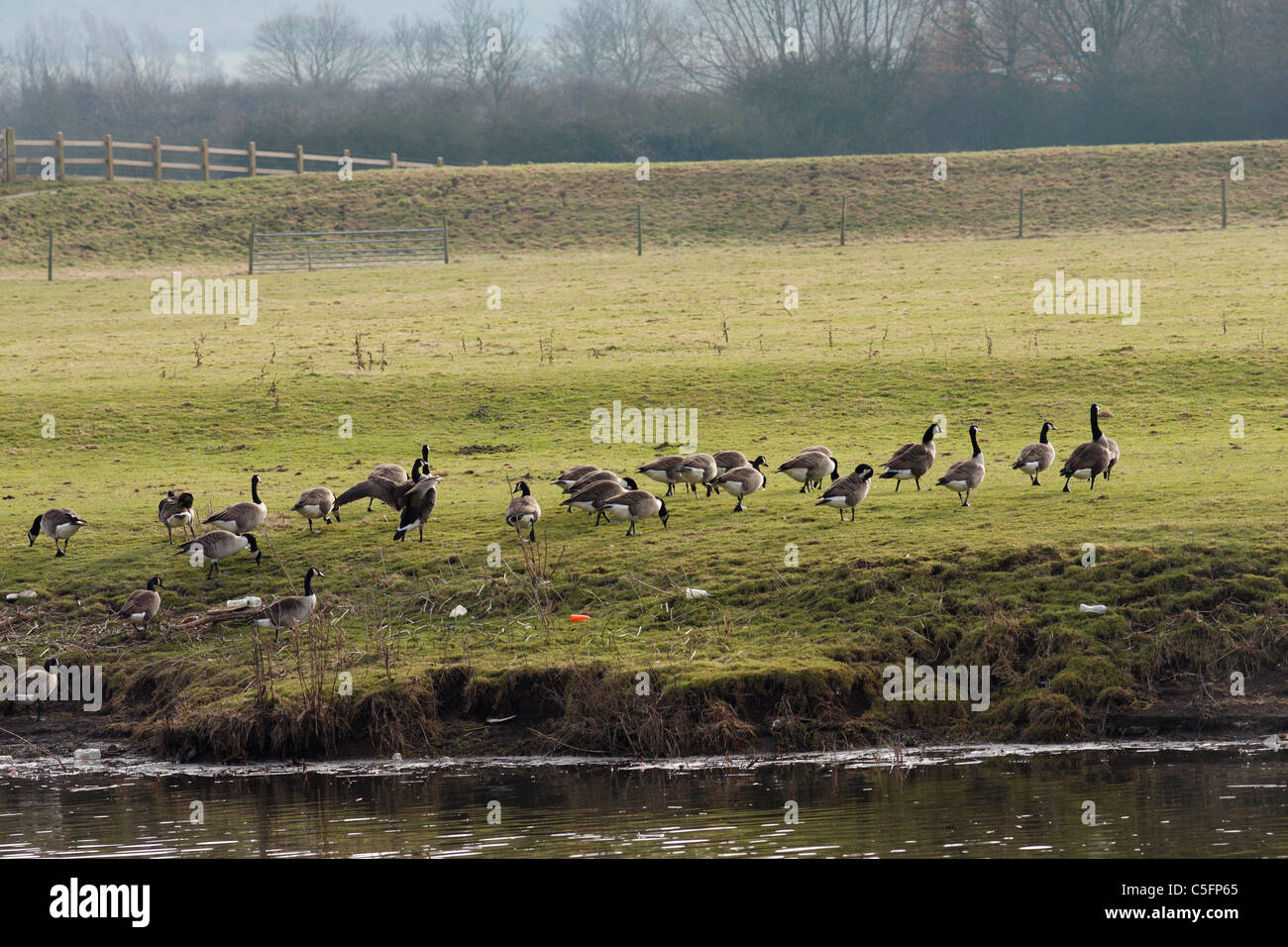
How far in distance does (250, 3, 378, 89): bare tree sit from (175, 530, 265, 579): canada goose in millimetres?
140439

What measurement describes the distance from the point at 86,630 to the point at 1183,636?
1448 centimetres

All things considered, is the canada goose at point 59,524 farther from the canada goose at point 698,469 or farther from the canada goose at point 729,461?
the canada goose at point 729,461

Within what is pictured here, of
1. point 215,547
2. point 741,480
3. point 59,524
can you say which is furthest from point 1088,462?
point 59,524

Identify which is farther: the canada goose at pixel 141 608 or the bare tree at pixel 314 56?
the bare tree at pixel 314 56

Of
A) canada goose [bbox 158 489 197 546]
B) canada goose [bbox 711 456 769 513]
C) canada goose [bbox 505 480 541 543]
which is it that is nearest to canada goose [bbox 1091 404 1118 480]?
canada goose [bbox 711 456 769 513]

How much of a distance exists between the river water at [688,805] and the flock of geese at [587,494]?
4.83 meters

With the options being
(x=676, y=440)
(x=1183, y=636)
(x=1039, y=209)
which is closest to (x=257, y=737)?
(x=1183, y=636)

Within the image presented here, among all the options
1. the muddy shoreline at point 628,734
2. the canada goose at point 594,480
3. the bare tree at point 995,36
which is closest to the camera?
the muddy shoreline at point 628,734

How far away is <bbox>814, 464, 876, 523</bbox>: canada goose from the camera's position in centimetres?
2138

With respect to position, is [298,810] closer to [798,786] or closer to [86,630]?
[798,786]

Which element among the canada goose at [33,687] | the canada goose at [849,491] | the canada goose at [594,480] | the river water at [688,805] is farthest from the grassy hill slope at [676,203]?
the river water at [688,805]

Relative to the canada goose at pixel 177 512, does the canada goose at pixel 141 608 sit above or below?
below

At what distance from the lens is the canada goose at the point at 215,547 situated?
21391 millimetres

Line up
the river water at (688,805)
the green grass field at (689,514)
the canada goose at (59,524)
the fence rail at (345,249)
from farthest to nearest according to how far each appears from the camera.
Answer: the fence rail at (345,249)
the canada goose at (59,524)
the green grass field at (689,514)
the river water at (688,805)
